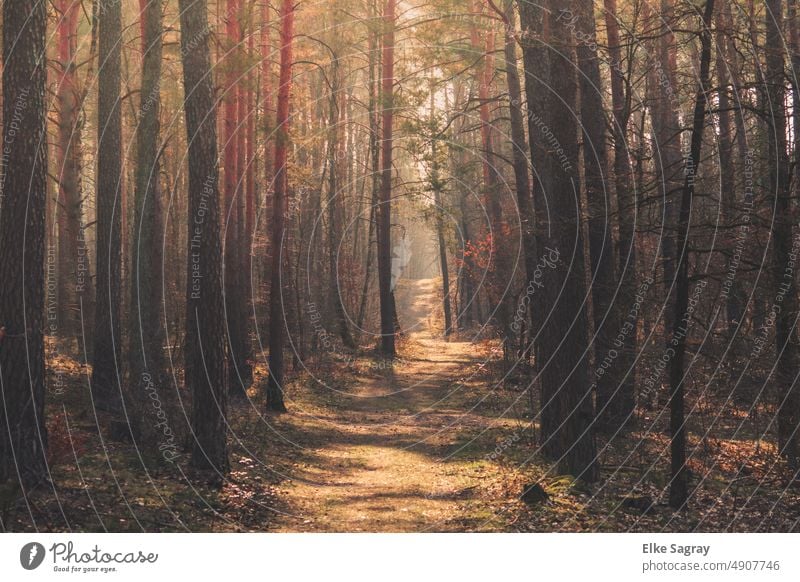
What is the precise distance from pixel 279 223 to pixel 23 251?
33.6 feet

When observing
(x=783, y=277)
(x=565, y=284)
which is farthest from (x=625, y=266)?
(x=783, y=277)

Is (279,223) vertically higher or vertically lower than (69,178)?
lower

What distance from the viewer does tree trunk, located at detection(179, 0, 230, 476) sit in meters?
11.9

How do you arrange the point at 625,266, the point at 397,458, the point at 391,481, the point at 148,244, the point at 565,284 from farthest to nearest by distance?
the point at 148,244 < the point at 397,458 < the point at 391,481 < the point at 625,266 < the point at 565,284

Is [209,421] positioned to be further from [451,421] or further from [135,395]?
[451,421]

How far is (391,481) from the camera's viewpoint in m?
12.8

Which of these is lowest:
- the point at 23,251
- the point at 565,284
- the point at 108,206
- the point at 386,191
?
the point at 565,284

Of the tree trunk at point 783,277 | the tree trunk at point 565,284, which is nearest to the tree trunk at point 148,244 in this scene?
the tree trunk at point 565,284

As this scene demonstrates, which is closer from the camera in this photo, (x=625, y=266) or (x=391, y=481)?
(x=625, y=266)

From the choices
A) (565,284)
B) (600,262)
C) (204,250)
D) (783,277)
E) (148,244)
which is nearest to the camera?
(783,277)

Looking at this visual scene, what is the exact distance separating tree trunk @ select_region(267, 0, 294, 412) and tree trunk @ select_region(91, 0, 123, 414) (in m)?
3.89

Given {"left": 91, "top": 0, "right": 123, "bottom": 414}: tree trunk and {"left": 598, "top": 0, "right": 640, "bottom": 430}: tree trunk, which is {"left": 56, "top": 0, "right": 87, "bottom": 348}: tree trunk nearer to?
{"left": 91, "top": 0, "right": 123, "bottom": 414}: tree trunk

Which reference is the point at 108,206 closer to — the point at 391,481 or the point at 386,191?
the point at 391,481

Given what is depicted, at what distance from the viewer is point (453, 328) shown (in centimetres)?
4741
